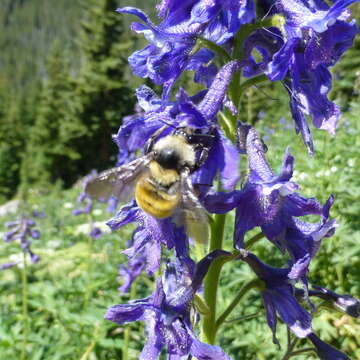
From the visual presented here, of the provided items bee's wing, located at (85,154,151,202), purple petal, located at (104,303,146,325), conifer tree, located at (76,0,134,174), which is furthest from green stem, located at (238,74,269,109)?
conifer tree, located at (76,0,134,174)

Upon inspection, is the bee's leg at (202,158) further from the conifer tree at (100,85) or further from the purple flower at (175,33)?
the conifer tree at (100,85)

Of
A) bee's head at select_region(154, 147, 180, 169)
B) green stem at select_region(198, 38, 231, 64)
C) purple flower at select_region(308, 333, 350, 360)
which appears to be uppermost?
green stem at select_region(198, 38, 231, 64)

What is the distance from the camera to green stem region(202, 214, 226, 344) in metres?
1.79

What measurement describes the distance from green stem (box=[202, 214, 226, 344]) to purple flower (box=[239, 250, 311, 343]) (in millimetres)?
106

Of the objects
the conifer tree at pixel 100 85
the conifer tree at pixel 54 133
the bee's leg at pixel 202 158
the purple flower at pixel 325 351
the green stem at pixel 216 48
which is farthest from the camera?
the conifer tree at pixel 54 133

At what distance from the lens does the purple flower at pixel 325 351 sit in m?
1.93

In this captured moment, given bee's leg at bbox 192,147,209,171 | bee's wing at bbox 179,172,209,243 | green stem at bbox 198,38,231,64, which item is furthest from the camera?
green stem at bbox 198,38,231,64

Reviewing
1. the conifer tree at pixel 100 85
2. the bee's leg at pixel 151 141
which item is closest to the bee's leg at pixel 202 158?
the bee's leg at pixel 151 141

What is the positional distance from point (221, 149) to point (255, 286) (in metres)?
0.59

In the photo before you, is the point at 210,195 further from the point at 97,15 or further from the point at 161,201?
the point at 97,15

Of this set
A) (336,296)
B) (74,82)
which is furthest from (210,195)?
(74,82)

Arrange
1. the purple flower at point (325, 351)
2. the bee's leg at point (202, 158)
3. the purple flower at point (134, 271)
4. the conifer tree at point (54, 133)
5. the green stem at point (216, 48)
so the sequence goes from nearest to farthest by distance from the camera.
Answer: the bee's leg at point (202, 158) < the green stem at point (216, 48) < the purple flower at point (325, 351) < the purple flower at point (134, 271) < the conifer tree at point (54, 133)

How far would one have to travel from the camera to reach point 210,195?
1510 millimetres

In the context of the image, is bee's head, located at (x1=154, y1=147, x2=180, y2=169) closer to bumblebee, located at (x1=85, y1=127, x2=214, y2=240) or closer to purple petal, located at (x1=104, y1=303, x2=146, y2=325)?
bumblebee, located at (x1=85, y1=127, x2=214, y2=240)
